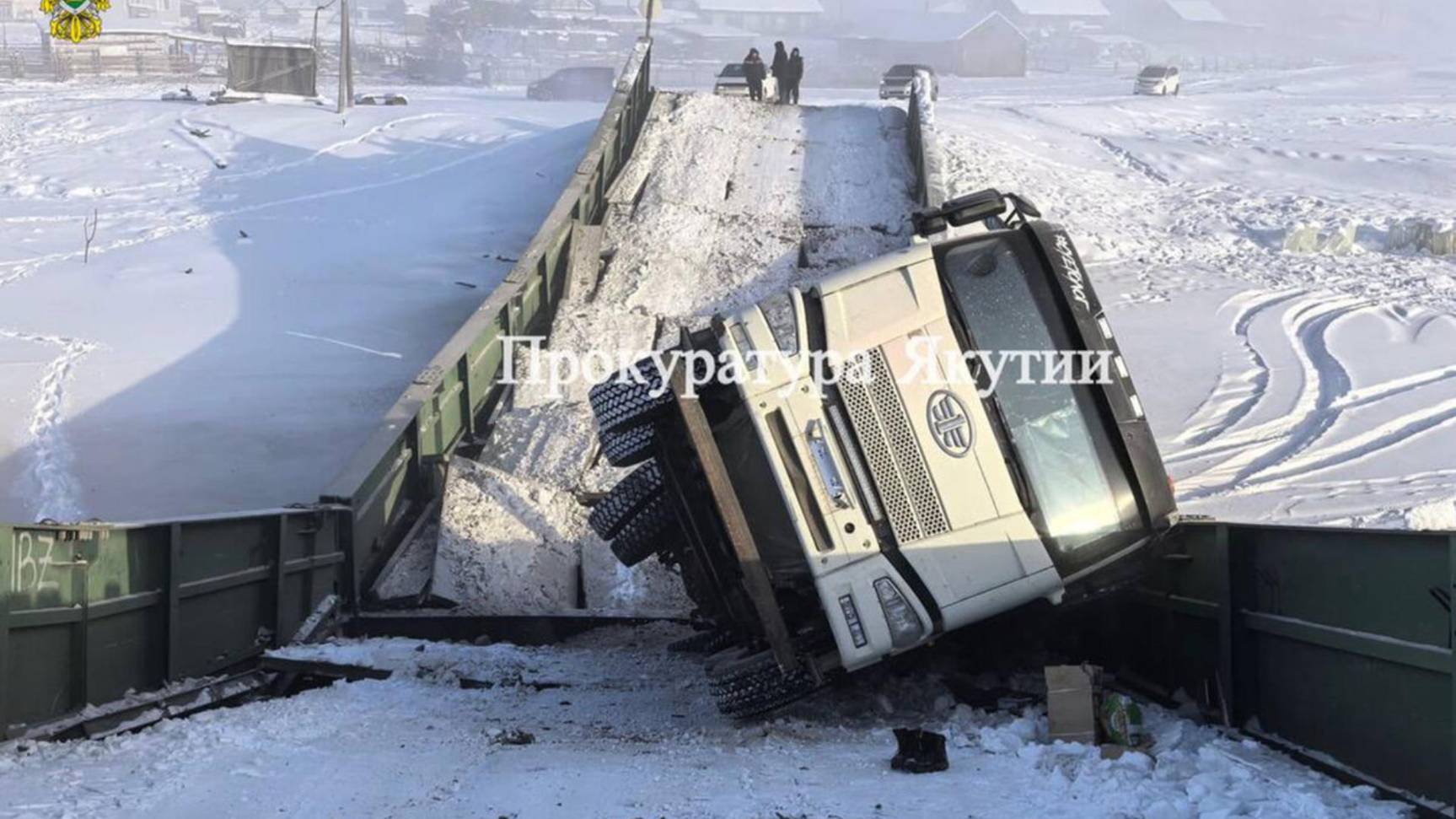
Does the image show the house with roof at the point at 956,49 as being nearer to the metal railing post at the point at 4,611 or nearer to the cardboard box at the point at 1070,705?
the cardboard box at the point at 1070,705

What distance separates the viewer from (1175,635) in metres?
8.80

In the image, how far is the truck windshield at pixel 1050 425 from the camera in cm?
825

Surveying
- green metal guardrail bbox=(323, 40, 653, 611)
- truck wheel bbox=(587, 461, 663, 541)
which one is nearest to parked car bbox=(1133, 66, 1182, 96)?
green metal guardrail bbox=(323, 40, 653, 611)

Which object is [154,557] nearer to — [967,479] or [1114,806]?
[967,479]

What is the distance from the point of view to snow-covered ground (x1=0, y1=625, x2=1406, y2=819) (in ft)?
21.6

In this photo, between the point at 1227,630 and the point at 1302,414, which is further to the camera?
the point at 1302,414

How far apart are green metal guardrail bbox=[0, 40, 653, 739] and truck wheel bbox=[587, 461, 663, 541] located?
2201 millimetres

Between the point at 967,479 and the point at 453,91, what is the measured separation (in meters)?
53.6

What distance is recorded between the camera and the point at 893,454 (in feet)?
26.8

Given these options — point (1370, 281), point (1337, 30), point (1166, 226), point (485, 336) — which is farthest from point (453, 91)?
point (1337, 30)

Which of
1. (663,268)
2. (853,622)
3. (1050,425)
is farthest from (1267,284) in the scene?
(853,622)

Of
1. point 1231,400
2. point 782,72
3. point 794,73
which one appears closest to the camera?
point 1231,400

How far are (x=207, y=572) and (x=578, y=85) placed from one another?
195 ft

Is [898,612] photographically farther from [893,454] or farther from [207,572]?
[207,572]
